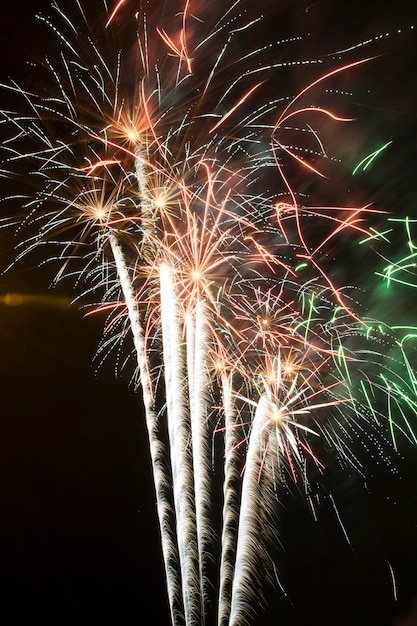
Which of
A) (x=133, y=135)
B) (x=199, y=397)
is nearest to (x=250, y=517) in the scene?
(x=199, y=397)

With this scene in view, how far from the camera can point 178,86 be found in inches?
99.8

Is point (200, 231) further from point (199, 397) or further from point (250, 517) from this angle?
point (250, 517)

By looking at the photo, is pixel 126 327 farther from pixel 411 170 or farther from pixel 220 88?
pixel 411 170

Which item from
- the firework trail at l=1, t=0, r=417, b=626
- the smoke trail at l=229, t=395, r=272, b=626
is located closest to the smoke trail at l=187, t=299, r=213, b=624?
the firework trail at l=1, t=0, r=417, b=626

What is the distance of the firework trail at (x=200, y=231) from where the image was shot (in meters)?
2.46

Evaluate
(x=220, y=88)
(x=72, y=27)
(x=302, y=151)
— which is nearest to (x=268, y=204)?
(x=302, y=151)

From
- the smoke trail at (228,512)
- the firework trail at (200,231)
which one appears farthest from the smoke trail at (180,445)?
the smoke trail at (228,512)

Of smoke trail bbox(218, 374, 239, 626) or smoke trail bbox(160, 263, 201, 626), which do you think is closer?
smoke trail bbox(160, 263, 201, 626)

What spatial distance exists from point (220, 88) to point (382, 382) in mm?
1839

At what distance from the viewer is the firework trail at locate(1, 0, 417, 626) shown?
97.0 inches

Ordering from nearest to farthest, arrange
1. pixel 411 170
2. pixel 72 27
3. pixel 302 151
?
pixel 72 27 < pixel 302 151 < pixel 411 170

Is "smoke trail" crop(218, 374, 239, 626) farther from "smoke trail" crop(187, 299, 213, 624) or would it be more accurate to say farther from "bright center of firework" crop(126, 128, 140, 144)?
"bright center of firework" crop(126, 128, 140, 144)

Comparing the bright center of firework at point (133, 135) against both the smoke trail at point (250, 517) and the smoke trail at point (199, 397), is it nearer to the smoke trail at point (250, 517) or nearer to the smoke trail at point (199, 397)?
the smoke trail at point (199, 397)

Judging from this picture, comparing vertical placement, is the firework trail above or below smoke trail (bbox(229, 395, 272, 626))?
above
